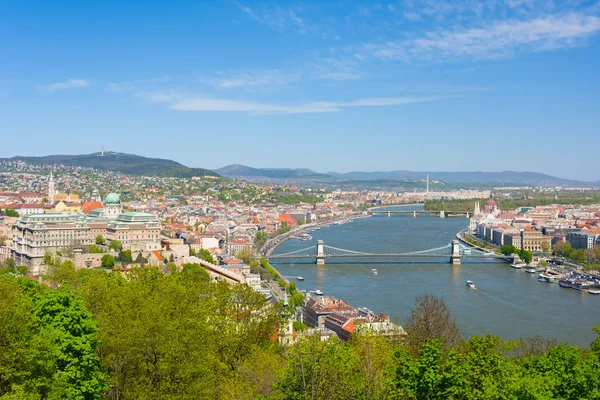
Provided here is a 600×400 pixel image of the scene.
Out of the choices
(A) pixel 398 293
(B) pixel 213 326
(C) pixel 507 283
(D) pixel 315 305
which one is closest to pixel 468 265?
(C) pixel 507 283

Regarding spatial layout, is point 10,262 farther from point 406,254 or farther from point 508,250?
point 508,250

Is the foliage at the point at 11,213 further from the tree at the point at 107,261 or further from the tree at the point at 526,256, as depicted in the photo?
the tree at the point at 526,256

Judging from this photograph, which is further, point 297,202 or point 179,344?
point 297,202

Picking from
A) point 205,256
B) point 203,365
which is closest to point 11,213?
point 205,256

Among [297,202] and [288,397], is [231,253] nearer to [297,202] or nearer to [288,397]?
[288,397]

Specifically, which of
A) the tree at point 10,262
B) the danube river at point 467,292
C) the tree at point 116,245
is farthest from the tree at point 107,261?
the danube river at point 467,292

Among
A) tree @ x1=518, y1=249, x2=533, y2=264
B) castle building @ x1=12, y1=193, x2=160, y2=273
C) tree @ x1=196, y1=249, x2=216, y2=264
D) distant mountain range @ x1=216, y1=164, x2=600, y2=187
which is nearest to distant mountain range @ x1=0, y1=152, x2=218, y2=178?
tree @ x1=196, y1=249, x2=216, y2=264
